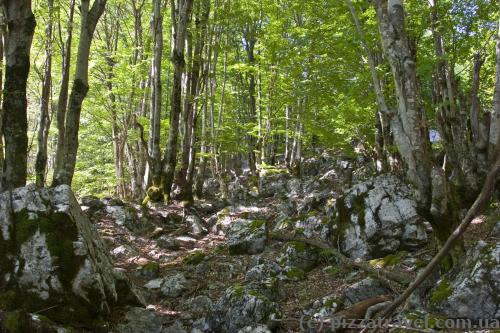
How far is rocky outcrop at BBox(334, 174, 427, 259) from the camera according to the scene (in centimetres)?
746

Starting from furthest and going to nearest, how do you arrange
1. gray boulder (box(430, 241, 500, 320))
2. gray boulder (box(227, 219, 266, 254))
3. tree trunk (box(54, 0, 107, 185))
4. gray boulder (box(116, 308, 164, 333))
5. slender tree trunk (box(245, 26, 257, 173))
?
slender tree trunk (box(245, 26, 257, 173)) < gray boulder (box(227, 219, 266, 254)) < tree trunk (box(54, 0, 107, 185)) < gray boulder (box(116, 308, 164, 333)) < gray boulder (box(430, 241, 500, 320))

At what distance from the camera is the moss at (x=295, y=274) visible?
709cm

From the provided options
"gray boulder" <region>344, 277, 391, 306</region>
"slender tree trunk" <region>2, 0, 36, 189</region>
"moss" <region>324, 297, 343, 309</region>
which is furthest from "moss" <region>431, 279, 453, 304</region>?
"slender tree trunk" <region>2, 0, 36, 189</region>

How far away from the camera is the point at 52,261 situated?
4.92 meters

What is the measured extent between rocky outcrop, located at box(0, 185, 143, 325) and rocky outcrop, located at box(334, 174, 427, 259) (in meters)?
4.54

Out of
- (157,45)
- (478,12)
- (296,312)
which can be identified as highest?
(157,45)

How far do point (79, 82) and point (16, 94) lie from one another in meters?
1.63

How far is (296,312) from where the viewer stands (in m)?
5.71

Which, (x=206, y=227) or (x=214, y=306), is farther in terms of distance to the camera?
(x=206, y=227)

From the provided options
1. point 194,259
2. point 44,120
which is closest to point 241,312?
point 194,259

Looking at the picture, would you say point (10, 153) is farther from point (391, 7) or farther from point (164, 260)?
point (391, 7)

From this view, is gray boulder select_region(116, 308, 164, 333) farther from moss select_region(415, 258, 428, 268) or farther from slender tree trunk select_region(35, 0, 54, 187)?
slender tree trunk select_region(35, 0, 54, 187)

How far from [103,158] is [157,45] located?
15001mm

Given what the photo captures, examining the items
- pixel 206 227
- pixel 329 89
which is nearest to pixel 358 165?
pixel 329 89
